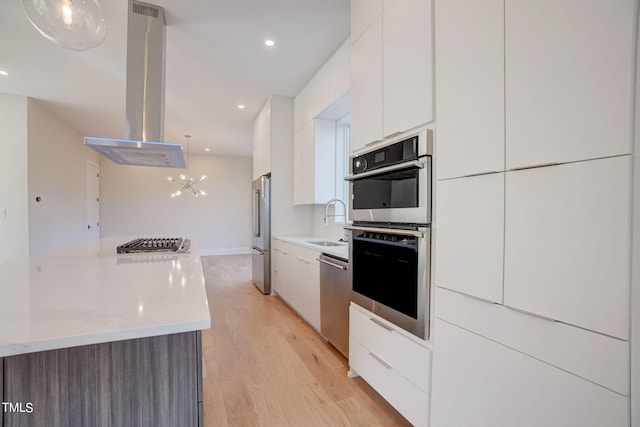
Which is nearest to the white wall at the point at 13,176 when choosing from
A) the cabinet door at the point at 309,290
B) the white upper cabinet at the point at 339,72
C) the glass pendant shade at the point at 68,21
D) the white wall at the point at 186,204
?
the white wall at the point at 186,204

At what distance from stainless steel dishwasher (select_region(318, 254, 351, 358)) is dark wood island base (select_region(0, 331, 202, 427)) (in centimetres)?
139

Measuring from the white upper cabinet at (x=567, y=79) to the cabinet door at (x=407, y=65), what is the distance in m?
0.39

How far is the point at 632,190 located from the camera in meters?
0.73

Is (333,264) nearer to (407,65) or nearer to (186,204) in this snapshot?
(407,65)

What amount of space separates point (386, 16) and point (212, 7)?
A: 1.47 m

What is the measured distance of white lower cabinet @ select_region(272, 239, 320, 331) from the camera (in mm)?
2727

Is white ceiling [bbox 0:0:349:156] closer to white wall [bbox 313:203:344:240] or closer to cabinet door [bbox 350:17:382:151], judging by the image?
cabinet door [bbox 350:17:382:151]

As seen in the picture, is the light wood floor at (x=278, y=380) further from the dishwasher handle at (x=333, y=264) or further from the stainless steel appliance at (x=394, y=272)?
the dishwasher handle at (x=333, y=264)

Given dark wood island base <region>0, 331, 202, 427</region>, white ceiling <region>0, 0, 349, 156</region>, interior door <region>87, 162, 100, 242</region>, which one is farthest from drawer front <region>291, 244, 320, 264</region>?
interior door <region>87, 162, 100, 242</region>

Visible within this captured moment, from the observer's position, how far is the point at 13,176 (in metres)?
3.98

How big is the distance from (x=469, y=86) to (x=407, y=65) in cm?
43

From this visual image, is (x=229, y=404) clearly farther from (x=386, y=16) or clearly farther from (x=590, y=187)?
(x=386, y=16)

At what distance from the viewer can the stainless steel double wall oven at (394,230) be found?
1375 mm

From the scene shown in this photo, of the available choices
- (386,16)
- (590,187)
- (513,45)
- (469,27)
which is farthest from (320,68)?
(590,187)
